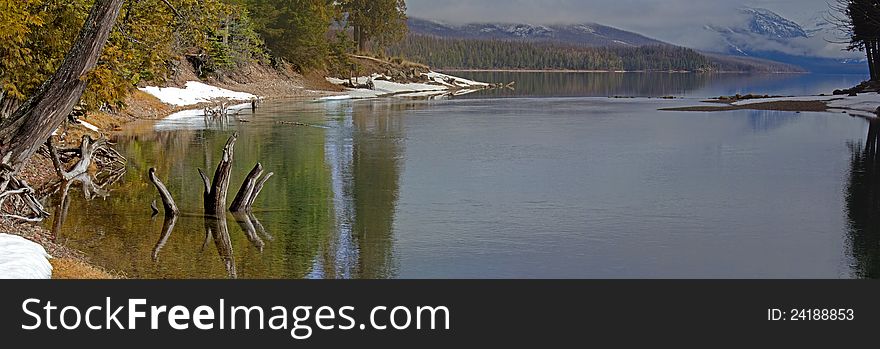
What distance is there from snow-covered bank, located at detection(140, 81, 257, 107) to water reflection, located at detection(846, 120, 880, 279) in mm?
40428

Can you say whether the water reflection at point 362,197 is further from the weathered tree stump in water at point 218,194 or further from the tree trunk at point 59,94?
the tree trunk at point 59,94

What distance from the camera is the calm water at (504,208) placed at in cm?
1788

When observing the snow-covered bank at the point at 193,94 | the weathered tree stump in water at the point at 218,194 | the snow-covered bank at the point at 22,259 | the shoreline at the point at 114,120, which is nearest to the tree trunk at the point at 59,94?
the shoreline at the point at 114,120

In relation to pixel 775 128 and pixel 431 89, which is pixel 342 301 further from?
pixel 431 89

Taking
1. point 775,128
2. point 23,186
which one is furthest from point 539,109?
point 23,186

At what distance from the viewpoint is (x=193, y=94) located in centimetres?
6962

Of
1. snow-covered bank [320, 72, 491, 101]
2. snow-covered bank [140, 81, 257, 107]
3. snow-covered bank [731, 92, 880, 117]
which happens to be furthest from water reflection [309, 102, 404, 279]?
snow-covered bank [320, 72, 491, 101]

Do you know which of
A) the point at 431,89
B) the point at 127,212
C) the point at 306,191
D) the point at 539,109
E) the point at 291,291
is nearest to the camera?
the point at 291,291

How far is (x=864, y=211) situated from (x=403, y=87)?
292 feet

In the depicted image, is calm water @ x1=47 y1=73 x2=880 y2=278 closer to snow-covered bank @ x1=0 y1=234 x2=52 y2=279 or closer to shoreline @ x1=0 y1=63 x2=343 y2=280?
shoreline @ x1=0 y1=63 x2=343 y2=280

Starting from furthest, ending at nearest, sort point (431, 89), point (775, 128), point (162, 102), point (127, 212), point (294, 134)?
point (431, 89) < point (162, 102) < point (775, 128) < point (294, 134) < point (127, 212)

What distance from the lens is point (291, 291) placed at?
1494cm

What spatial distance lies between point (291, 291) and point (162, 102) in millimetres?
48611

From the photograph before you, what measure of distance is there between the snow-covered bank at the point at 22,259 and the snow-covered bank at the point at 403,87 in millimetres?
69800
